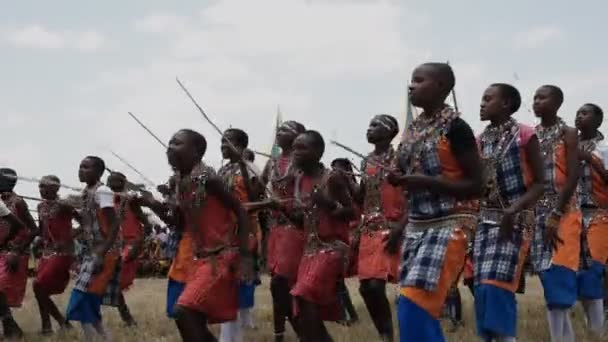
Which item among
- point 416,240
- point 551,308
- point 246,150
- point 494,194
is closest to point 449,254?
point 416,240

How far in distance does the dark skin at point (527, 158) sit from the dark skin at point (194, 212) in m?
1.70

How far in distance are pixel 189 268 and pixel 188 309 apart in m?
0.89

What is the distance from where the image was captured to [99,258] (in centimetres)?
852

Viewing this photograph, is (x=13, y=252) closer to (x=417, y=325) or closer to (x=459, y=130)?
(x=417, y=325)

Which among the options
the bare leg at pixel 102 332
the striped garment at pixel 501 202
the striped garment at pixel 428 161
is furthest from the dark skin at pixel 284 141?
the striped garment at pixel 428 161

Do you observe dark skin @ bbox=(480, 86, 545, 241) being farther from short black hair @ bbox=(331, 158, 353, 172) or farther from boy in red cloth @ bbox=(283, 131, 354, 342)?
short black hair @ bbox=(331, 158, 353, 172)

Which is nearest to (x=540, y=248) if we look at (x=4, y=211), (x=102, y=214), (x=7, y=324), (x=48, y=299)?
(x=102, y=214)

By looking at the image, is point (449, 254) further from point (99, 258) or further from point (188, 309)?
point (99, 258)

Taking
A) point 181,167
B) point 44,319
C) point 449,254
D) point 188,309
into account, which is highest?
point 181,167

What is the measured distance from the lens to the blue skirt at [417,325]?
5199 millimetres

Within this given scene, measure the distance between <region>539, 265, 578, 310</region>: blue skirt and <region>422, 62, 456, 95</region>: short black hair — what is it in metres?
2.49

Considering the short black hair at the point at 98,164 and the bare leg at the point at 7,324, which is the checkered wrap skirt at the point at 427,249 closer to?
the short black hair at the point at 98,164

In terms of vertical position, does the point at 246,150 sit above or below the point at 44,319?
above

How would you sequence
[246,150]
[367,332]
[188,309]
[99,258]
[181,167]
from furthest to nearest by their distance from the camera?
[246,150] → [367,332] → [99,258] → [181,167] → [188,309]
